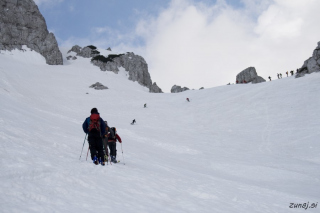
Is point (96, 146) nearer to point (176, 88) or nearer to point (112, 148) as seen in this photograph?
point (112, 148)

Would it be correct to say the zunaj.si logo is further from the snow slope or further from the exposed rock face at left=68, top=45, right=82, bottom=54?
the exposed rock face at left=68, top=45, right=82, bottom=54

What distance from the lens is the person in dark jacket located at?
8281 mm

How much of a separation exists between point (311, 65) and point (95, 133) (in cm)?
3867

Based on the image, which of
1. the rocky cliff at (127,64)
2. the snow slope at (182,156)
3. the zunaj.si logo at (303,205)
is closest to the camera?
the snow slope at (182,156)

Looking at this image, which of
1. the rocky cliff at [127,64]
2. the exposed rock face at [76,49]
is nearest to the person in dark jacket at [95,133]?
the rocky cliff at [127,64]

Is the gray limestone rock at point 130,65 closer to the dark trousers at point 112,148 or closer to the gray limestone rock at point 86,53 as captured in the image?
the gray limestone rock at point 86,53

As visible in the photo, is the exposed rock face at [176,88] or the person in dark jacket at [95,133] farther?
the exposed rock face at [176,88]

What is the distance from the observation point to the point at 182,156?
15.8m

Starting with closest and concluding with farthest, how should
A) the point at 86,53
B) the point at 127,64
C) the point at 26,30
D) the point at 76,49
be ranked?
the point at 26,30 < the point at 127,64 < the point at 86,53 < the point at 76,49

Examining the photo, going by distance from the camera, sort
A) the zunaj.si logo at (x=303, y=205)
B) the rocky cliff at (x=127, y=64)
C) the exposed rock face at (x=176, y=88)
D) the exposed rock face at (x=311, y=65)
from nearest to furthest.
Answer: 1. the zunaj.si logo at (x=303, y=205)
2. the exposed rock face at (x=311, y=65)
3. the exposed rock face at (x=176, y=88)
4. the rocky cliff at (x=127, y=64)

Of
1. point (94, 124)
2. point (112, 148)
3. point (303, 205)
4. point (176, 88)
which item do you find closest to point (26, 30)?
point (176, 88)

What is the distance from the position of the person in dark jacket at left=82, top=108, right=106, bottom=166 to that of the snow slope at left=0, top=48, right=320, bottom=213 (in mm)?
642

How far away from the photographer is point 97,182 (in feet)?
19.1

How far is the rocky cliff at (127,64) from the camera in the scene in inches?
3469
